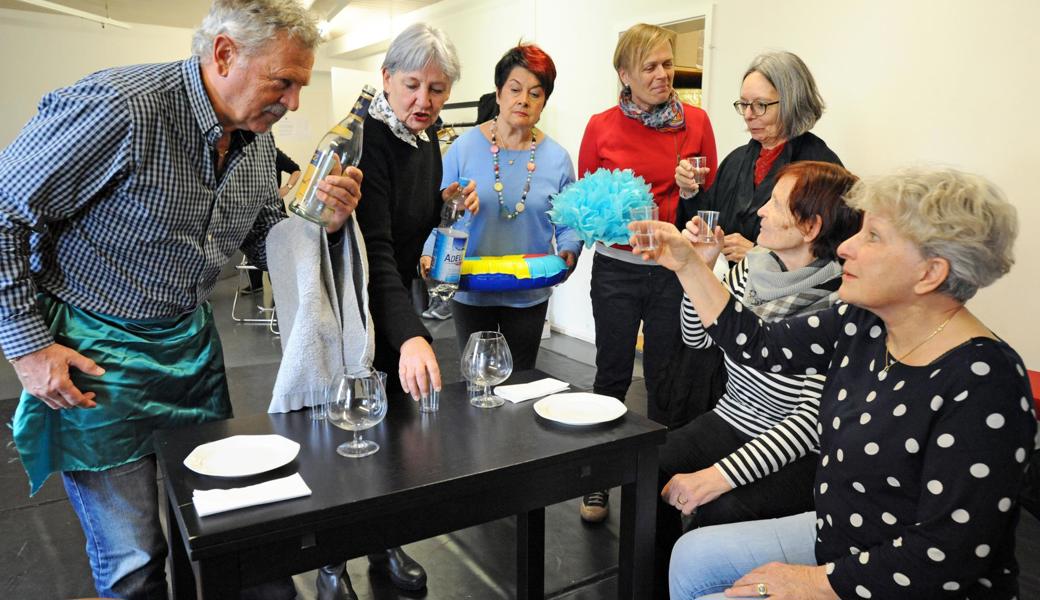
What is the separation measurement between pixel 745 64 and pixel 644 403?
A: 6.46ft

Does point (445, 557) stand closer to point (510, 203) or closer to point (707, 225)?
point (510, 203)

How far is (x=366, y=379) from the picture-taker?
1.40 m

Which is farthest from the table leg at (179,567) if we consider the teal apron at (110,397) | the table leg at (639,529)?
the table leg at (639,529)

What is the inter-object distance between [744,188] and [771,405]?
3.11 ft

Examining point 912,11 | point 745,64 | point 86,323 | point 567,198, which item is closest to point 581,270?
point 745,64

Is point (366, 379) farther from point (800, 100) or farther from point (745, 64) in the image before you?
point (745, 64)

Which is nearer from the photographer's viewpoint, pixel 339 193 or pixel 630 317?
pixel 339 193

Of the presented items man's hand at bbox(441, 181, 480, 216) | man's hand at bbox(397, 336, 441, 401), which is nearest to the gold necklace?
man's hand at bbox(397, 336, 441, 401)

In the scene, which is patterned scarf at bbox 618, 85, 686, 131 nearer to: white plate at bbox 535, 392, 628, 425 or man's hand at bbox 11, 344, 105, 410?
white plate at bbox 535, 392, 628, 425

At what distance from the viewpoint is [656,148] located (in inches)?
110

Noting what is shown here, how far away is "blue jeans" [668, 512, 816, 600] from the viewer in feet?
4.96

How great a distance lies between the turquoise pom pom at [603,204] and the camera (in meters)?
2.24

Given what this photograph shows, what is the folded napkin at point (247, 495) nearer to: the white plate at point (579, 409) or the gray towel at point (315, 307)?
the gray towel at point (315, 307)

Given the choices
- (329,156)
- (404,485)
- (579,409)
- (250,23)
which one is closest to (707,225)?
(579,409)
